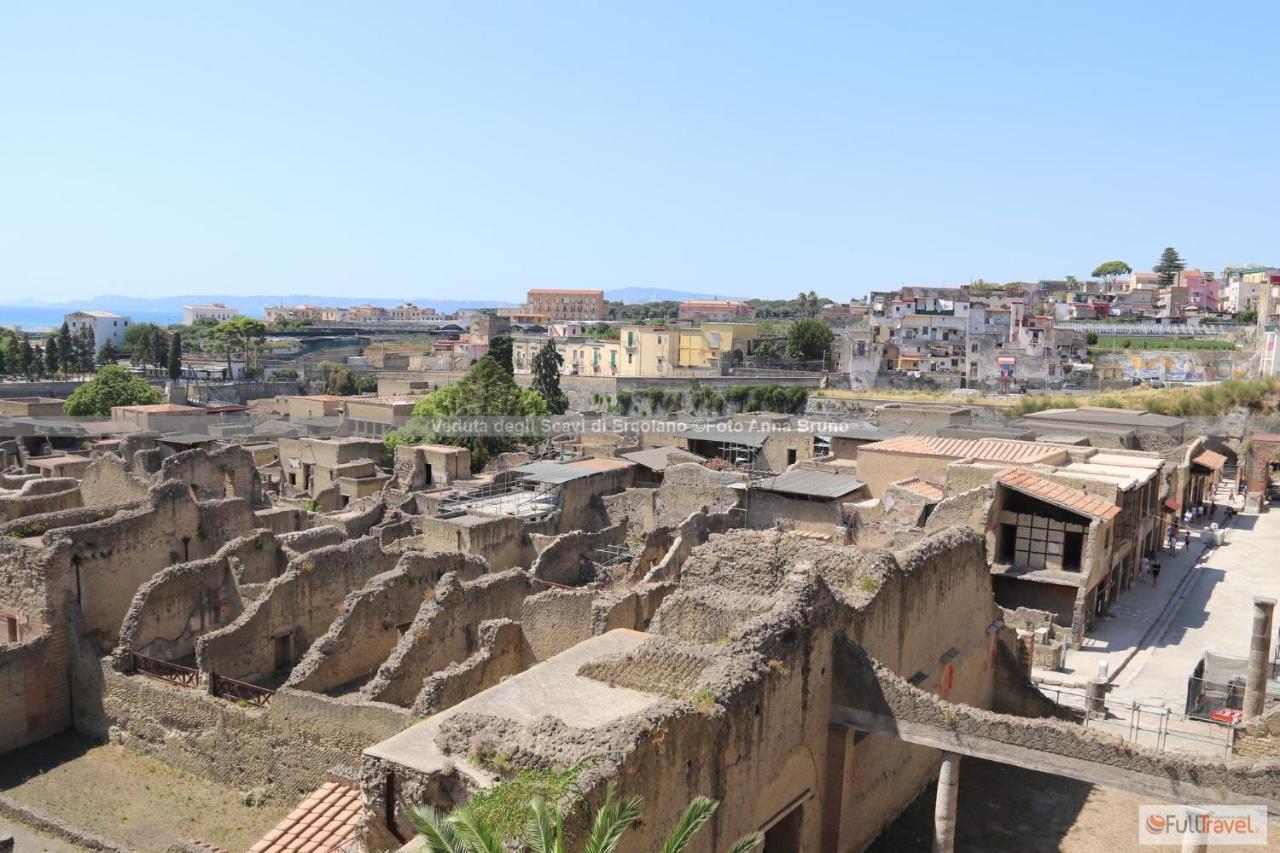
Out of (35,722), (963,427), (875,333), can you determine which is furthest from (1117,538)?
(875,333)

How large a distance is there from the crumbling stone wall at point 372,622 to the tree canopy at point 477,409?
27482 millimetres

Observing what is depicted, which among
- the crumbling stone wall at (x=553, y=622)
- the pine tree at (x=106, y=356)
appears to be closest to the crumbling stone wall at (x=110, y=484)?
the crumbling stone wall at (x=553, y=622)

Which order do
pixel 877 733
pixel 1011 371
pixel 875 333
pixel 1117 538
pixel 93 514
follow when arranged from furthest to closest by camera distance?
pixel 875 333, pixel 1011 371, pixel 1117 538, pixel 93 514, pixel 877 733

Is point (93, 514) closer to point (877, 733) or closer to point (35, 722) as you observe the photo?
point (35, 722)

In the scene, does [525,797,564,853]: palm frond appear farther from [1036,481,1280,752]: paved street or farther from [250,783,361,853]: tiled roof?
[1036,481,1280,752]: paved street

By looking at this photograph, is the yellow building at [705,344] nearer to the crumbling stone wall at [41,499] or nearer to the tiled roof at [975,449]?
the tiled roof at [975,449]

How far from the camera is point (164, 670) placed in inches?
775

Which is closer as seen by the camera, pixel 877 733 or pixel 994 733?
pixel 994 733

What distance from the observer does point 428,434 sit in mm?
50719

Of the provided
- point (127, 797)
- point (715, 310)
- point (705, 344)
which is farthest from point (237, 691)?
point (715, 310)

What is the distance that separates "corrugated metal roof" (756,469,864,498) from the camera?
30123 millimetres

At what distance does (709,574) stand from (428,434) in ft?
123

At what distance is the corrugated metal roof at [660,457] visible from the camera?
39.8m

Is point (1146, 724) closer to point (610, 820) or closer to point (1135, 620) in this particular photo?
point (1135, 620)
